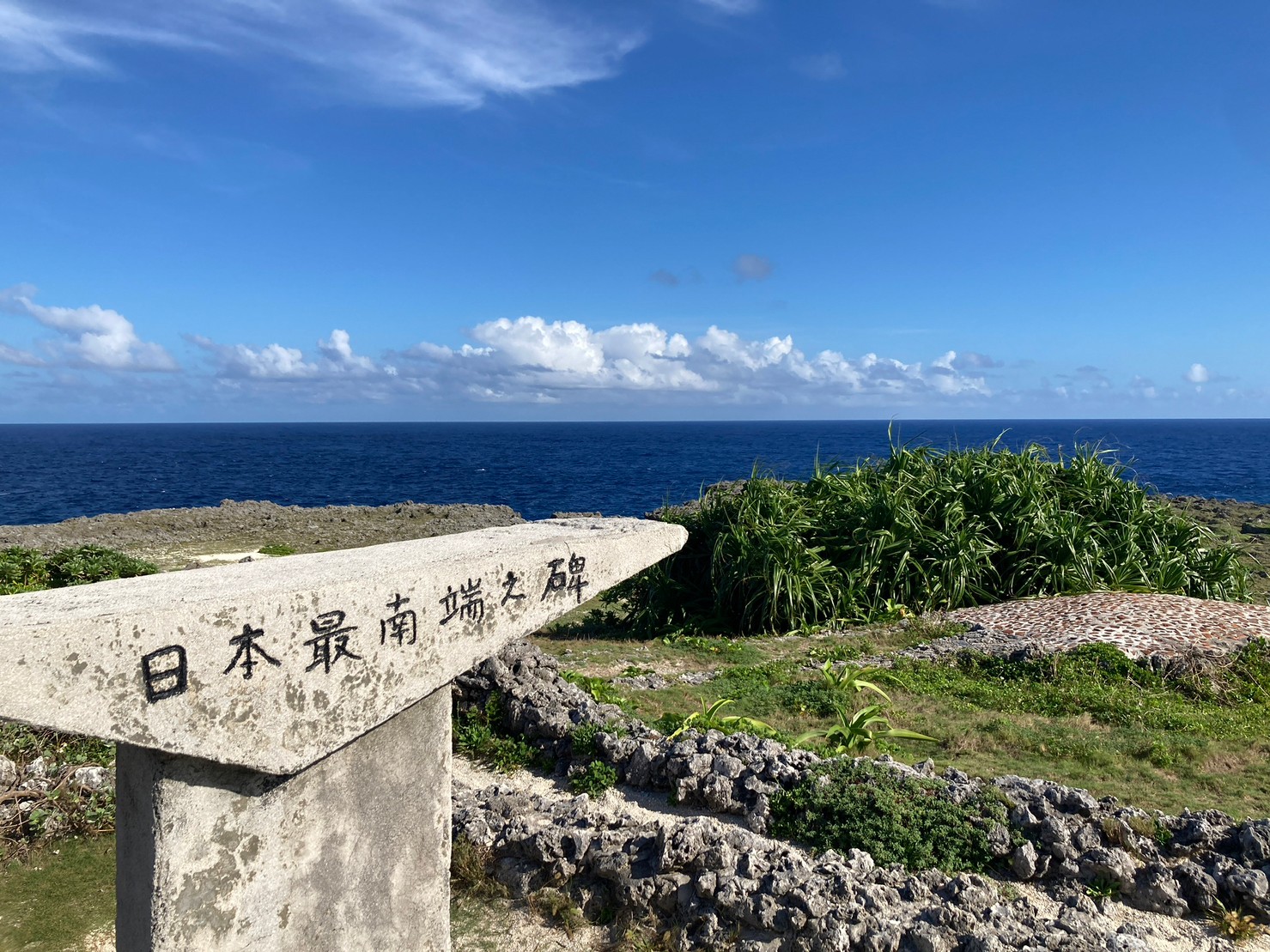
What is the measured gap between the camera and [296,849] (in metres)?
3.21

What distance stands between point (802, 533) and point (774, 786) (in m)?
5.56

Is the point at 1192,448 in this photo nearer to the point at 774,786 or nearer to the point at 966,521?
the point at 966,521

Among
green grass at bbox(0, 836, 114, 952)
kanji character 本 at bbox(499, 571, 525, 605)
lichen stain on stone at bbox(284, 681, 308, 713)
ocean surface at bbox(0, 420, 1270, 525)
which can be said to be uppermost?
kanji character 本 at bbox(499, 571, 525, 605)

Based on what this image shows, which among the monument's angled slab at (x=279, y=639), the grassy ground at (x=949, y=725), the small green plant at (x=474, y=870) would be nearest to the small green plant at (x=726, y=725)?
the grassy ground at (x=949, y=725)

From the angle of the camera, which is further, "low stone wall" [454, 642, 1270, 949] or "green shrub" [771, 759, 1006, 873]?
"green shrub" [771, 759, 1006, 873]

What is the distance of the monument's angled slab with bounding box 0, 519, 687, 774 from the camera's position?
2520 millimetres

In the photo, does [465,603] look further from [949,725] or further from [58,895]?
[949,725]

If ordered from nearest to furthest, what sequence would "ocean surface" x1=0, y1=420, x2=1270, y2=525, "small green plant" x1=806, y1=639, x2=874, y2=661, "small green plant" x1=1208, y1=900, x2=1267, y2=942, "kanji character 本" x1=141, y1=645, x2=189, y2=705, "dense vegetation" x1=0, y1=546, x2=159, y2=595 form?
"kanji character 本" x1=141, y1=645, x2=189, y2=705, "small green plant" x1=1208, y1=900, x2=1267, y2=942, "dense vegetation" x1=0, y1=546, x2=159, y2=595, "small green plant" x1=806, y1=639, x2=874, y2=661, "ocean surface" x1=0, y1=420, x2=1270, y2=525

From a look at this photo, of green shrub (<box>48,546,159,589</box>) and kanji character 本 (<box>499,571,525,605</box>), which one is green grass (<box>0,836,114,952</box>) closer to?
kanji character 本 (<box>499,571,525,605</box>)

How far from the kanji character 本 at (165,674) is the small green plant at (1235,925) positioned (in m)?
4.36

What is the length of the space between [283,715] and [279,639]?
0.87ft

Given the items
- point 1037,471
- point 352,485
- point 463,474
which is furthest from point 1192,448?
point 1037,471

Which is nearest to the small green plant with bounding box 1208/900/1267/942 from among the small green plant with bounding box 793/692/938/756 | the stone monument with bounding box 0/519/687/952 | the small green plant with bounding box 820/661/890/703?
the small green plant with bounding box 793/692/938/756

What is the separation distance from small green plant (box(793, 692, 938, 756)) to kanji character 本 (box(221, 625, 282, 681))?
3.85m
